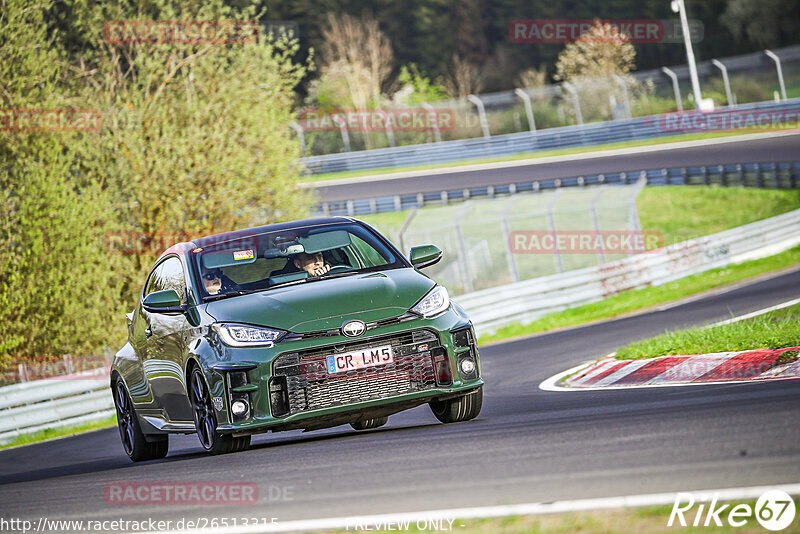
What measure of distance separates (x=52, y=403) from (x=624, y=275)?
1226 centimetres

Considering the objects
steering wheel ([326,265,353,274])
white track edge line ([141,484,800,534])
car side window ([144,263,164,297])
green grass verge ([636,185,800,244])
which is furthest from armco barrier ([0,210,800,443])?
white track edge line ([141,484,800,534])

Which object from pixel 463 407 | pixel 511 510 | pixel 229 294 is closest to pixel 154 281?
pixel 229 294

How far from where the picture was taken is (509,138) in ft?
168

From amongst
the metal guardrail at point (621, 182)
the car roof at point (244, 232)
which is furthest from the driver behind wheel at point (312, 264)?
the metal guardrail at point (621, 182)

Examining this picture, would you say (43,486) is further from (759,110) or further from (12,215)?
(759,110)

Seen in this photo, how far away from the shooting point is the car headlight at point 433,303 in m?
8.20

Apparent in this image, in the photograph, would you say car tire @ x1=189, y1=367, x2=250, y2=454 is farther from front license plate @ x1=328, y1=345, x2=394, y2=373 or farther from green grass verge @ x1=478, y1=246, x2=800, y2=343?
green grass verge @ x1=478, y1=246, x2=800, y2=343

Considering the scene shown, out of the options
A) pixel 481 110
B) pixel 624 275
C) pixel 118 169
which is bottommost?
pixel 624 275

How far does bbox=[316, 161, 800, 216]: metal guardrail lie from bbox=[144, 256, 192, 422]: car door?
22595mm

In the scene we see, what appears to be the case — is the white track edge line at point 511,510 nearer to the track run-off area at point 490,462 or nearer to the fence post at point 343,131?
the track run-off area at point 490,462

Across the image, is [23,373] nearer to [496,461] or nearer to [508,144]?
[496,461]

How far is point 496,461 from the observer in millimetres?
6539

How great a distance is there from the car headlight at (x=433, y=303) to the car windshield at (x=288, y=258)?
2.23 ft

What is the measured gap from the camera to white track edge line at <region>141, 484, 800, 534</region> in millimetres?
4957
